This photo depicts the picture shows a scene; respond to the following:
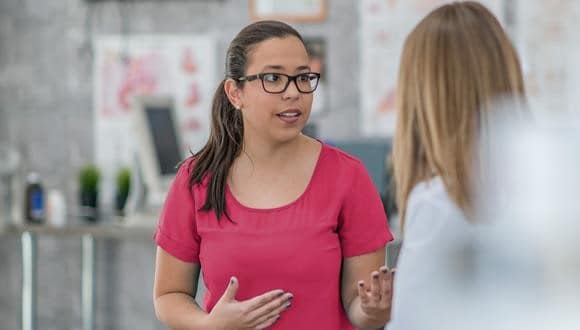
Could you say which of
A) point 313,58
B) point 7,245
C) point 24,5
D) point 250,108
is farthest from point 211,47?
point 250,108

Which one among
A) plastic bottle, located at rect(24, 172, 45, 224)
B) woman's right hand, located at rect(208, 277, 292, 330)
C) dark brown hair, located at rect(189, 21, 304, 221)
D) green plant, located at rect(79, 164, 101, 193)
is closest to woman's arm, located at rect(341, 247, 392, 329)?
woman's right hand, located at rect(208, 277, 292, 330)

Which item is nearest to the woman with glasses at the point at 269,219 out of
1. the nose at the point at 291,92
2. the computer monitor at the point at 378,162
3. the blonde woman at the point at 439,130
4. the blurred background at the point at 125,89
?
the nose at the point at 291,92

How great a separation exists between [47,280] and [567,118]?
247cm

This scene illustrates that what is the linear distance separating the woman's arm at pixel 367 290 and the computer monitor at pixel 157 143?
2.31 meters

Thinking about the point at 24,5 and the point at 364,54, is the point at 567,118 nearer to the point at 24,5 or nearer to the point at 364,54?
the point at 364,54

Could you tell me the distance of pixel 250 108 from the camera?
5.66 feet

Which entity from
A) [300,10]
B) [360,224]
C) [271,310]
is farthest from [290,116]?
[300,10]

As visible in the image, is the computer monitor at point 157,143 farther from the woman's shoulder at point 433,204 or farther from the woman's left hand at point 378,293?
the woman's shoulder at point 433,204

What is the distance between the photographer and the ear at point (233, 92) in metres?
1.76

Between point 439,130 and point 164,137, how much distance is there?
3001 mm

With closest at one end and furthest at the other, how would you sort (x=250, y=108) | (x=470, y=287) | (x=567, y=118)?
(x=470, y=287), (x=250, y=108), (x=567, y=118)

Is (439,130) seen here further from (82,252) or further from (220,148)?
(82,252)

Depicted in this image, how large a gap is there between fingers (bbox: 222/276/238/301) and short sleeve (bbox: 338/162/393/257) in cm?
21

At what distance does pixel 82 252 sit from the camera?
15.5 ft
